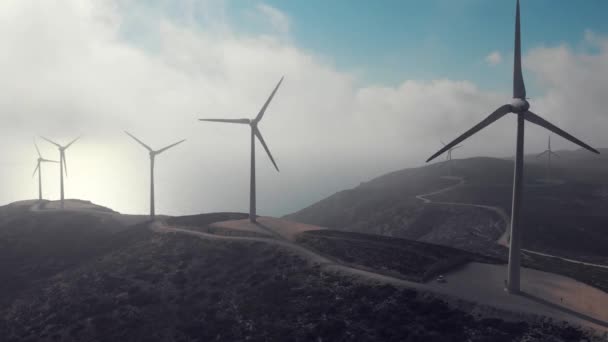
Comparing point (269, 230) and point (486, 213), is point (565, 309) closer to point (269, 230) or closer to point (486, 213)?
point (269, 230)

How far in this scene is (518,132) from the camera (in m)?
40.2

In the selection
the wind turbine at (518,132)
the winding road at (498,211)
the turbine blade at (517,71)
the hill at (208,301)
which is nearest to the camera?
the hill at (208,301)

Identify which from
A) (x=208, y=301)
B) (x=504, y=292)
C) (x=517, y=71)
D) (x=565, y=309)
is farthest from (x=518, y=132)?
(x=208, y=301)

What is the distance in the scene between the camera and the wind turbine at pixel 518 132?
3906 cm

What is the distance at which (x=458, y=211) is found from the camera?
4980 inches

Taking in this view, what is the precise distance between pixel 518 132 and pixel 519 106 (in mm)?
2842

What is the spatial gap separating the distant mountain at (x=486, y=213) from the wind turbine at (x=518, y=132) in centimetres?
5272

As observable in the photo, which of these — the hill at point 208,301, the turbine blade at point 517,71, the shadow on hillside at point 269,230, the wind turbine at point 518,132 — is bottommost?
the hill at point 208,301

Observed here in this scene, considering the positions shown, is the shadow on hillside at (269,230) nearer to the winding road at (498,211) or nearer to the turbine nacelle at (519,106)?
the turbine nacelle at (519,106)

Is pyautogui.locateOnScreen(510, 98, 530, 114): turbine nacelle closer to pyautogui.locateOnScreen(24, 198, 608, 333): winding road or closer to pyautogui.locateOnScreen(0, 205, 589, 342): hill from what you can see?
pyautogui.locateOnScreen(24, 198, 608, 333): winding road

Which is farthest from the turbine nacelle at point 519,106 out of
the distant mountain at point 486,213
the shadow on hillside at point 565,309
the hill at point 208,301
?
the distant mountain at point 486,213

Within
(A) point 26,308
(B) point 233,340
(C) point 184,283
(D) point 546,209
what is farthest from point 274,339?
(D) point 546,209

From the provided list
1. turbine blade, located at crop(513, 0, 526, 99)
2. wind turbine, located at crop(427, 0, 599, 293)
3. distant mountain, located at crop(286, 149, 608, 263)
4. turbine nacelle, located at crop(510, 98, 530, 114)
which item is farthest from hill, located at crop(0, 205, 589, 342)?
distant mountain, located at crop(286, 149, 608, 263)

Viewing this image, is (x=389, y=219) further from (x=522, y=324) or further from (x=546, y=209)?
(x=522, y=324)
